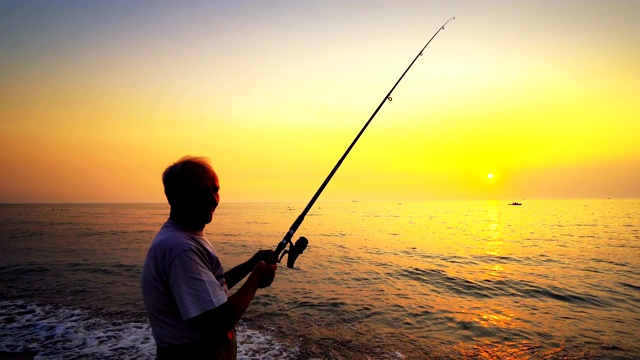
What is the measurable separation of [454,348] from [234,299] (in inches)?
271

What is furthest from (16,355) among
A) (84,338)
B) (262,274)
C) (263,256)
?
(262,274)

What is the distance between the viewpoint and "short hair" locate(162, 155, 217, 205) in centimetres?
217

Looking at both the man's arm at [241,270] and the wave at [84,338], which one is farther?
the wave at [84,338]

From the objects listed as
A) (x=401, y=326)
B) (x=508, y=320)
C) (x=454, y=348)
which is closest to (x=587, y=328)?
(x=508, y=320)

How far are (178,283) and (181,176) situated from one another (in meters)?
0.68

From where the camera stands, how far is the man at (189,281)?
189cm

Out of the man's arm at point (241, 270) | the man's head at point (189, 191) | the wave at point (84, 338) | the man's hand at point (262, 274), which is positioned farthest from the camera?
the wave at point (84, 338)

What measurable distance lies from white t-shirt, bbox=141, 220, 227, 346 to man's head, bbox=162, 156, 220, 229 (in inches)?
3.2

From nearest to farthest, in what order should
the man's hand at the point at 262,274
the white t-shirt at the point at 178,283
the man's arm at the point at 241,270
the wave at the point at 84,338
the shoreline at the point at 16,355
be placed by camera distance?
the white t-shirt at the point at 178,283 → the man's hand at the point at 262,274 → the man's arm at the point at 241,270 → the shoreline at the point at 16,355 → the wave at the point at 84,338

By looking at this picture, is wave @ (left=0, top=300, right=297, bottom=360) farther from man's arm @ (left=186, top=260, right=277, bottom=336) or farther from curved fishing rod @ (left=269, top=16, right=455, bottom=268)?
man's arm @ (left=186, top=260, right=277, bottom=336)

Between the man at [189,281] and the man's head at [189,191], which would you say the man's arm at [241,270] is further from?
the man's head at [189,191]

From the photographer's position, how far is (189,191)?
2.17 metres

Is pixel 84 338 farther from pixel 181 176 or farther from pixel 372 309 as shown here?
pixel 181 176

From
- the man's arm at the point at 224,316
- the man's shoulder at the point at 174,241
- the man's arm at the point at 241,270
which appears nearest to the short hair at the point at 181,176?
the man's shoulder at the point at 174,241
